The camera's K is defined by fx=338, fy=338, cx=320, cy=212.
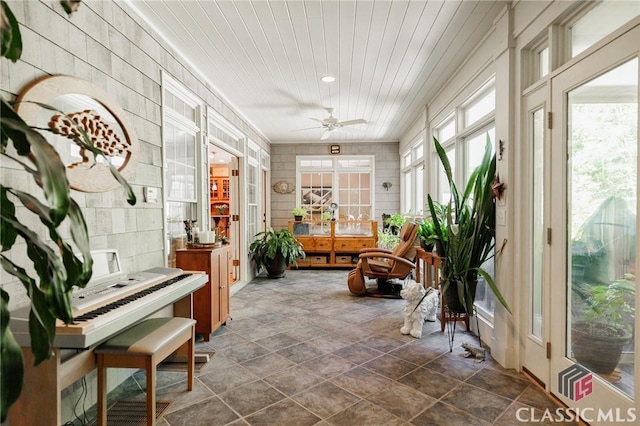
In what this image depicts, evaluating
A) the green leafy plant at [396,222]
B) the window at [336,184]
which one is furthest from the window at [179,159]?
the window at [336,184]

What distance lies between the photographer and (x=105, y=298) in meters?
1.82

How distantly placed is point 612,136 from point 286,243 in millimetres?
4666

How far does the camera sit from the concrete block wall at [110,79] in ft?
5.57

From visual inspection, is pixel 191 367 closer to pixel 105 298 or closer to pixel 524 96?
pixel 105 298

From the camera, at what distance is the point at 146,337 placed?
1.92m

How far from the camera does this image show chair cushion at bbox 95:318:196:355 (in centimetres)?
182

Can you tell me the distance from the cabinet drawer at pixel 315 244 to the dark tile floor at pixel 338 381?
10.1 feet

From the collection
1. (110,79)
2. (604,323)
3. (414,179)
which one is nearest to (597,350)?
(604,323)

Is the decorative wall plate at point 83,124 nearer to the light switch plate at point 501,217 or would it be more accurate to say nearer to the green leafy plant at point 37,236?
the green leafy plant at point 37,236

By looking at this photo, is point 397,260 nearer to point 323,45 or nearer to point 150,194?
point 323,45

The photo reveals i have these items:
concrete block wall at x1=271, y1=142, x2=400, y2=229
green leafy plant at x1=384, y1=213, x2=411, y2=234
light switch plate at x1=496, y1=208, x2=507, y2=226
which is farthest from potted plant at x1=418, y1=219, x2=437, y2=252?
concrete block wall at x1=271, y1=142, x2=400, y2=229

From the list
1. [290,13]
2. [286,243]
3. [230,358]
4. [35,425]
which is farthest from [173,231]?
[286,243]
